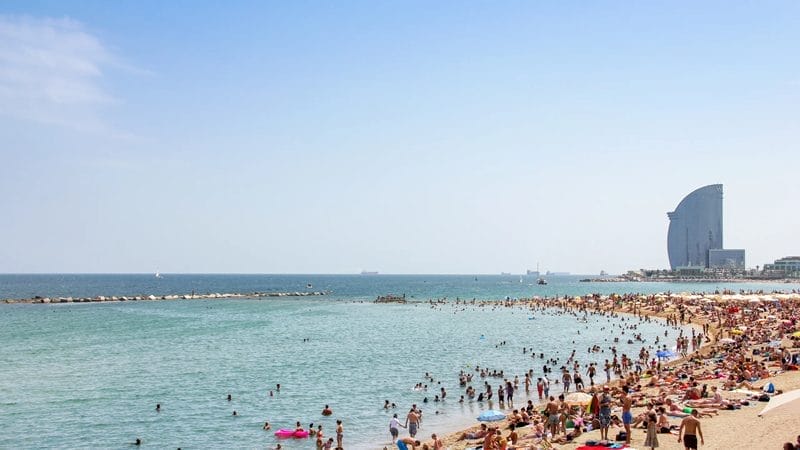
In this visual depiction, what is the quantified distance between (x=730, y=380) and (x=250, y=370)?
26.3 meters

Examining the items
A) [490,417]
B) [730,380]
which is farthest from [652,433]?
[730,380]

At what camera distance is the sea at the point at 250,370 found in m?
25.1

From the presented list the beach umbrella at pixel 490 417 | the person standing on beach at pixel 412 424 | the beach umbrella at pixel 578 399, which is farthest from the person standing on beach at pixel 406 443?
the beach umbrella at pixel 578 399

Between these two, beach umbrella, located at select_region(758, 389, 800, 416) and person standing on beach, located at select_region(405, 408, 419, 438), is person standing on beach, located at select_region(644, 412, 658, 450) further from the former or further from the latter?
person standing on beach, located at select_region(405, 408, 419, 438)

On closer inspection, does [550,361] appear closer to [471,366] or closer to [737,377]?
[471,366]

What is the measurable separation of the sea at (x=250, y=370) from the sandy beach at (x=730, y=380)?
4.29 metres

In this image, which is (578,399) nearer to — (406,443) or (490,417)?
(490,417)

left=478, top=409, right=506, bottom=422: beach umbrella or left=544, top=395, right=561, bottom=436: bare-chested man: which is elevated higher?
left=544, top=395, right=561, bottom=436: bare-chested man

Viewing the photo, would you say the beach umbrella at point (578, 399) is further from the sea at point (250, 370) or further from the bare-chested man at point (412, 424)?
the bare-chested man at point (412, 424)

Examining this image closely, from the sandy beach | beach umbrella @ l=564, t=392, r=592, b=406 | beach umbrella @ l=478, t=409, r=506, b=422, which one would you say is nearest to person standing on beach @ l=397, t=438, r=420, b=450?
the sandy beach

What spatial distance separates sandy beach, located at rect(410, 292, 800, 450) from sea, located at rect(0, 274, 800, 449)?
14.1 feet

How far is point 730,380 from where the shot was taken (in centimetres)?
2728

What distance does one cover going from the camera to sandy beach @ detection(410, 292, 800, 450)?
1756 centimetres

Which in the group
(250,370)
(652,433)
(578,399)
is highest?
(652,433)
